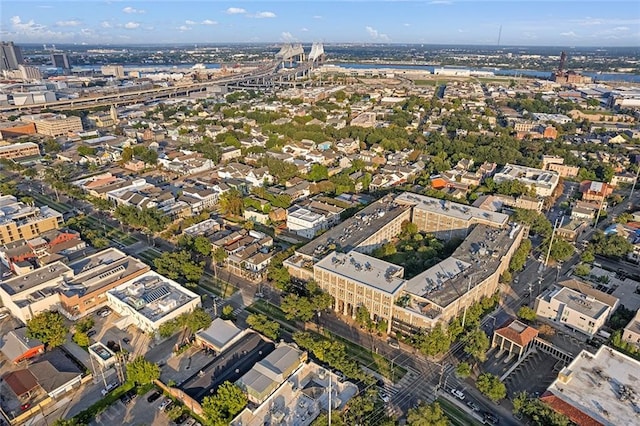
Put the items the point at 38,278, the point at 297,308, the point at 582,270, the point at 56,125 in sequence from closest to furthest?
1. the point at 297,308
2. the point at 38,278
3. the point at 582,270
4. the point at 56,125

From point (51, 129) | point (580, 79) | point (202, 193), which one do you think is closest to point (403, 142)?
point (202, 193)

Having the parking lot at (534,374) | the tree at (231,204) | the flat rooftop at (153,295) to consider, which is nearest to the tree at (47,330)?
the flat rooftop at (153,295)

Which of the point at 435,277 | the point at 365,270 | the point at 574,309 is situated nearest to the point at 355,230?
the point at 365,270

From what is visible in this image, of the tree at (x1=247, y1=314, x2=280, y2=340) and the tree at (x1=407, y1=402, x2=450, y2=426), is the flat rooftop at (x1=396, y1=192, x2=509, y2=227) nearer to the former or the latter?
the tree at (x1=247, y1=314, x2=280, y2=340)

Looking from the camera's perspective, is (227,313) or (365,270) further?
(365,270)

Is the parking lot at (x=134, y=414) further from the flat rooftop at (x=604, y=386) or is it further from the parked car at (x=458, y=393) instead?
the flat rooftop at (x=604, y=386)

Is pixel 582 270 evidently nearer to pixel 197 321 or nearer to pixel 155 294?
pixel 197 321
